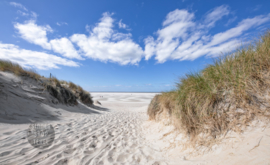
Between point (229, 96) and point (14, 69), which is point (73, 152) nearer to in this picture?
point (229, 96)

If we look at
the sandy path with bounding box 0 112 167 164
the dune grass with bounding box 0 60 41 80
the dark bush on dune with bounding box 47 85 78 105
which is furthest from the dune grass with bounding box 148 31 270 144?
the dune grass with bounding box 0 60 41 80

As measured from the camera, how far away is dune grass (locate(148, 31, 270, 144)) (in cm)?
188

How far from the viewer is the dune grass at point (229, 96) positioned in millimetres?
1884

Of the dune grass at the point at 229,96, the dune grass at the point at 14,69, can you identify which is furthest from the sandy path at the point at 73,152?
the dune grass at the point at 14,69

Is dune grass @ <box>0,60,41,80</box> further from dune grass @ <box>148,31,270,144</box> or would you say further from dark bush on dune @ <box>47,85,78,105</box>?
dune grass @ <box>148,31,270,144</box>

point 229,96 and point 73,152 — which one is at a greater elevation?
point 229,96

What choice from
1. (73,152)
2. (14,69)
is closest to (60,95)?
(14,69)

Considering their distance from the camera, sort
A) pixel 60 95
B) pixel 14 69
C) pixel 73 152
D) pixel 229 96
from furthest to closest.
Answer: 1. pixel 60 95
2. pixel 14 69
3. pixel 73 152
4. pixel 229 96

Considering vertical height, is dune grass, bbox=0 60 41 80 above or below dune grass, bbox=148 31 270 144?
above

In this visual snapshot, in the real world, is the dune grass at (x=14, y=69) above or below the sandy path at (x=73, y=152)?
above

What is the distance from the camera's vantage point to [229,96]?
217 cm

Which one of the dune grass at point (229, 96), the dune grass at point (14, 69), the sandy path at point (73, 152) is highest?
the dune grass at point (14, 69)

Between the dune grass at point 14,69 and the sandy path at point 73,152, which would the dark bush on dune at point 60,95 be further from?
the sandy path at point 73,152

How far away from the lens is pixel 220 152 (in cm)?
179
